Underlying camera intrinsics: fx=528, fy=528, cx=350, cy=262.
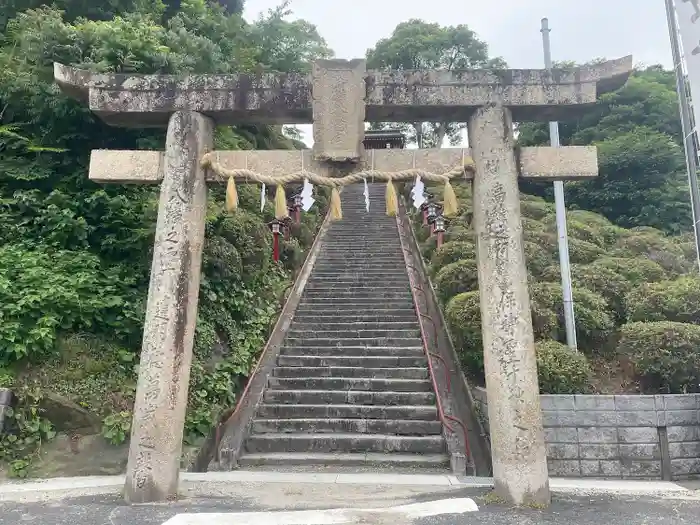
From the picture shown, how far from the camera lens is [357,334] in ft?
33.8

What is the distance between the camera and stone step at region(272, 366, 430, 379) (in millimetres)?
8945

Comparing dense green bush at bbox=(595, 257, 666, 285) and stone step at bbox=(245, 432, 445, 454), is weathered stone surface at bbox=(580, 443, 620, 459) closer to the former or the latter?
stone step at bbox=(245, 432, 445, 454)

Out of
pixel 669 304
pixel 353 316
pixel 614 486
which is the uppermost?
pixel 353 316

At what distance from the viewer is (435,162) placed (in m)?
5.67

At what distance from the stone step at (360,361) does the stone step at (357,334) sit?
0.72 m

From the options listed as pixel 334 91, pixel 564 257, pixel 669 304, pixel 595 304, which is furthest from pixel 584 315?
pixel 334 91

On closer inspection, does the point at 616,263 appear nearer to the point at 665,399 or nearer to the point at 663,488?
the point at 665,399

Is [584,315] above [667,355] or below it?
above

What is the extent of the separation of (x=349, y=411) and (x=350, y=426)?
1.03ft

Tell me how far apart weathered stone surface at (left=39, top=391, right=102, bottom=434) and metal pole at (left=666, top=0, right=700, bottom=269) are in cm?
760

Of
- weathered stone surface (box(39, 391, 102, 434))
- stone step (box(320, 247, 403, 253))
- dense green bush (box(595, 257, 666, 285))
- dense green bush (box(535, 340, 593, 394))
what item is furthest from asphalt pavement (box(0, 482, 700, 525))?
stone step (box(320, 247, 403, 253))

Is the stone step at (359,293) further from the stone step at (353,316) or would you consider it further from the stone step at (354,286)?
the stone step at (353,316)

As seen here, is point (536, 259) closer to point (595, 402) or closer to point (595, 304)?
point (595, 304)

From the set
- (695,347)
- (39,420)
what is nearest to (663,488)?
(695,347)
